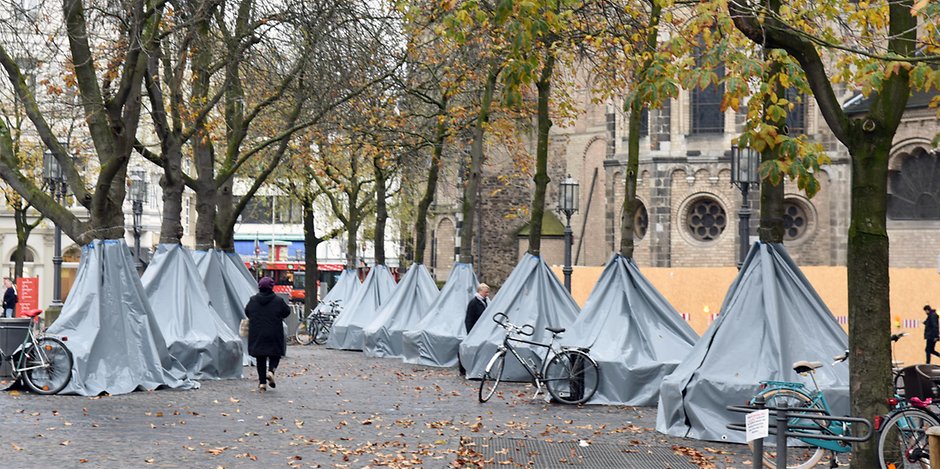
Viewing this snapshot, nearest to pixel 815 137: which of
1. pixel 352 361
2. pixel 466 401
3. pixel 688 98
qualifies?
pixel 688 98

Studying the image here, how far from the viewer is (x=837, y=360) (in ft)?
41.2

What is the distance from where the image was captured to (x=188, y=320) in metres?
20.4

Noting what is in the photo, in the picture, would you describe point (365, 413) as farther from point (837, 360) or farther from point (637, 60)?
point (637, 60)

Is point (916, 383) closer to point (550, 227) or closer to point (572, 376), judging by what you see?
point (572, 376)

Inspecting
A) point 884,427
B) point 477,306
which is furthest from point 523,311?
point 884,427

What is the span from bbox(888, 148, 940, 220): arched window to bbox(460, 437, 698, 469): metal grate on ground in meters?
30.1

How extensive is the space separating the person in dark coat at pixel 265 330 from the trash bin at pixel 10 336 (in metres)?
2.92

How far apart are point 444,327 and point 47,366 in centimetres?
998

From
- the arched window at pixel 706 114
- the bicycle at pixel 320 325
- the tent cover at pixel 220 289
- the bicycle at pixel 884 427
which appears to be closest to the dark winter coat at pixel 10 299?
the bicycle at pixel 320 325

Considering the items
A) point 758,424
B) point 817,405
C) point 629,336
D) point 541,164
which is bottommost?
point 817,405

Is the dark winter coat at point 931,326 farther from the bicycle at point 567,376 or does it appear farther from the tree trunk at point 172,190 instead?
the tree trunk at point 172,190

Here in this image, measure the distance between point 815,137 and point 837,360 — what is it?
31.9m

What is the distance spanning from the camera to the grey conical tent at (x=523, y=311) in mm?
20969

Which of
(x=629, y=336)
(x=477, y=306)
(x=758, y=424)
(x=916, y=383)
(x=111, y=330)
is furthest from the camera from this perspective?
(x=477, y=306)
